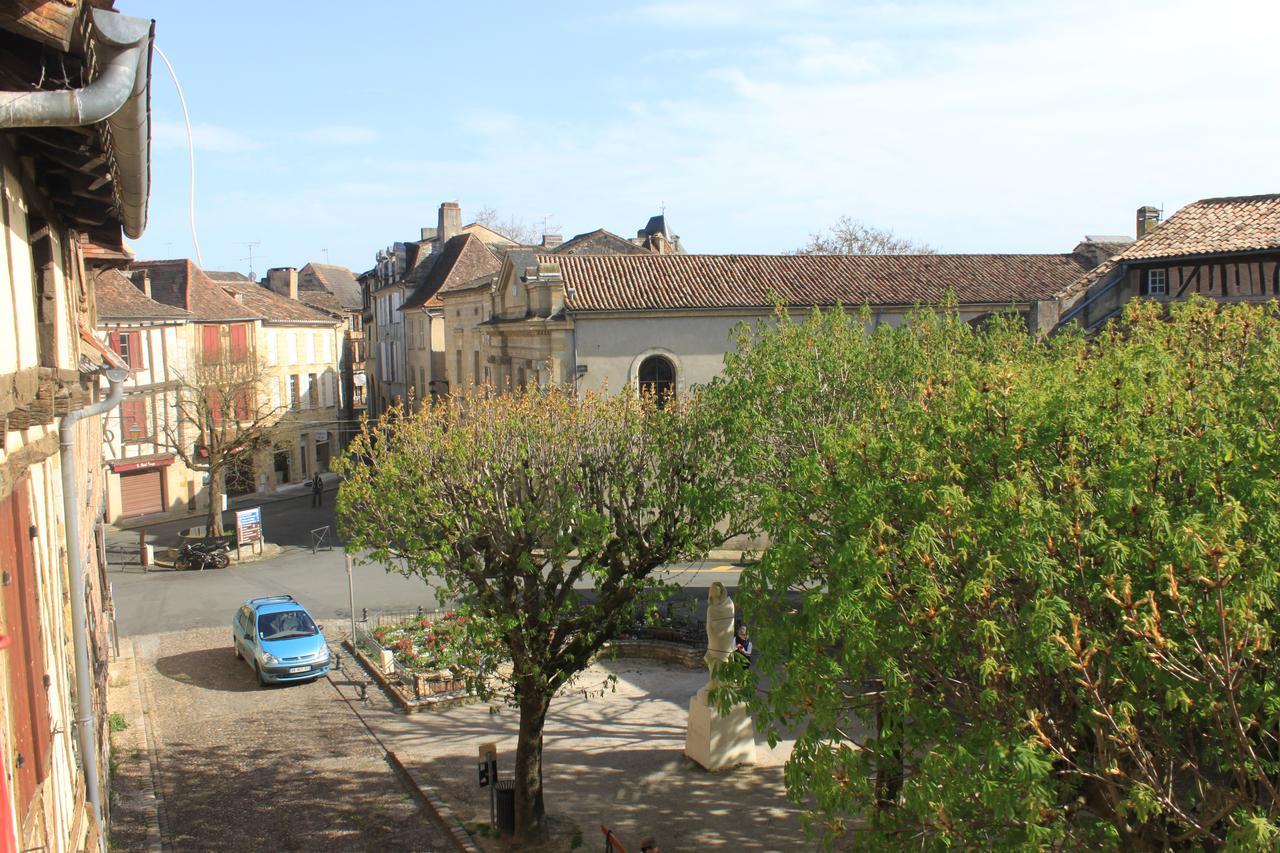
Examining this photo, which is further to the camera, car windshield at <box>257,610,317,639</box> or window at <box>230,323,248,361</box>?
window at <box>230,323,248,361</box>

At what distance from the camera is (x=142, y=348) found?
119ft

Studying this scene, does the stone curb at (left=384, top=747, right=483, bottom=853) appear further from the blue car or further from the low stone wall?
the low stone wall

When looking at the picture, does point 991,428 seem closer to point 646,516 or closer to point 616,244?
point 646,516

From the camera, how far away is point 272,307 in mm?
46312

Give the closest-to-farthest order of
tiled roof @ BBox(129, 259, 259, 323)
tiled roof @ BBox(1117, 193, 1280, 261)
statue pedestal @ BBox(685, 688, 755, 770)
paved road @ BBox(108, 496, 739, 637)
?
statue pedestal @ BBox(685, 688, 755, 770) → tiled roof @ BBox(1117, 193, 1280, 261) → paved road @ BBox(108, 496, 739, 637) → tiled roof @ BBox(129, 259, 259, 323)

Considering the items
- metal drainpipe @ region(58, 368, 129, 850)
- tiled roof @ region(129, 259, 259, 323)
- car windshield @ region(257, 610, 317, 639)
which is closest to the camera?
metal drainpipe @ region(58, 368, 129, 850)

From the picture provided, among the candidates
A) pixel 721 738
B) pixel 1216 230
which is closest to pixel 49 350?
pixel 721 738

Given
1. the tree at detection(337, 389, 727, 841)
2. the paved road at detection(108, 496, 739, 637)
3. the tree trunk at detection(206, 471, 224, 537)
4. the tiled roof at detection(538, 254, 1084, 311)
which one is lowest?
the paved road at detection(108, 496, 739, 637)

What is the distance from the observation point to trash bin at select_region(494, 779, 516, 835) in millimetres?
13156

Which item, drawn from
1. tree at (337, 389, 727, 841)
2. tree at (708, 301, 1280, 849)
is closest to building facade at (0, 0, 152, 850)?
tree at (337, 389, 727, 841)

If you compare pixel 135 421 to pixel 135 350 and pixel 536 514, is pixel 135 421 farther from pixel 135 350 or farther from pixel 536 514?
pixel 536 514

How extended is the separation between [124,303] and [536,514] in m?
28.5

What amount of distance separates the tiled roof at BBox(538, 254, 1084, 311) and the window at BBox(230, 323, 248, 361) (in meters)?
15.1

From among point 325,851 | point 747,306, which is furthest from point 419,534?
point 747,306
